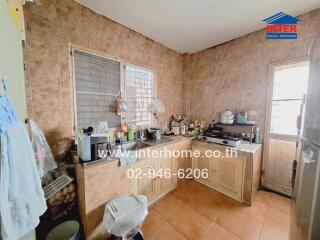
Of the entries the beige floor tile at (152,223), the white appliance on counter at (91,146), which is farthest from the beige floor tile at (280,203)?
the white appliance on counter at (91,146)

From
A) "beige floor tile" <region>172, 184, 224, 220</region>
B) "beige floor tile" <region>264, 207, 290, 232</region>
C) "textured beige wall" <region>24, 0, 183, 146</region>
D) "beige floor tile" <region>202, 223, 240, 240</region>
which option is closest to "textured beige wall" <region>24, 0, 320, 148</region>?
"textured beige wall" <region>24, 0, 183, 146</region>

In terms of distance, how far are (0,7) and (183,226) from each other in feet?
7.21

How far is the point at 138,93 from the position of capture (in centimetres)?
238

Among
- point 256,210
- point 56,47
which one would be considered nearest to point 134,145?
point 56,47

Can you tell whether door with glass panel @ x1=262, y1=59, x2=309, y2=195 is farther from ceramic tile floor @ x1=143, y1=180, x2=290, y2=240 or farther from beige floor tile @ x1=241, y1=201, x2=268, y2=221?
beige floor tile @ x1=241, y1=201, x2=268, y2=221

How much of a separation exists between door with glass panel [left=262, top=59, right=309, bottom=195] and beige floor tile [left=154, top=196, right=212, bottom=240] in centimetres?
136

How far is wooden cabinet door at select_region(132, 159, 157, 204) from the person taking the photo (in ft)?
5.69

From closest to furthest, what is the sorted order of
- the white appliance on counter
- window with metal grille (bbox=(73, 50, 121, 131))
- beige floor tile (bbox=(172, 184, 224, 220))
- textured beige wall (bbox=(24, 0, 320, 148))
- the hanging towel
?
the hanging towel, the white appliance on counter, textured beige wall (bbox=(24, 0, 320, 148)), window with metal grille (bbox=(73, 50, 121, 131)), beige floor tile (bbox=(172, 184, 224, 220))

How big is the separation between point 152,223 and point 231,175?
1.27 m

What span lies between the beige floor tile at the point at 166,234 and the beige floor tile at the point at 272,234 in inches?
33.4

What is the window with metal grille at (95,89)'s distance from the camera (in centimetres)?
172

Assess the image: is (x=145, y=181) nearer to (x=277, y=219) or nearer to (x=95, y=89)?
(x=95, y=89)

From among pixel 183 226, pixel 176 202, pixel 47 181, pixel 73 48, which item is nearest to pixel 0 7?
pixel 73 48

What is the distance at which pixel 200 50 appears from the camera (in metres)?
2.90
